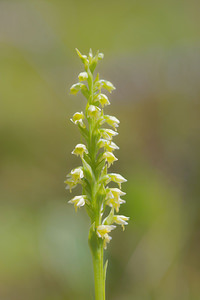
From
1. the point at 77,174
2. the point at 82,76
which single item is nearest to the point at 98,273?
the point at 77,174

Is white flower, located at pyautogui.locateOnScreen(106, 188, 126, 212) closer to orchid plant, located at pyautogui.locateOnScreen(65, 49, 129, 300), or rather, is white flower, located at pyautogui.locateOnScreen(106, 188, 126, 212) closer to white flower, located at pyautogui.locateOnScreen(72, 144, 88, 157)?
orchid plant, located at pyautogui.locateOnScreen(65, 49, 129, 300)

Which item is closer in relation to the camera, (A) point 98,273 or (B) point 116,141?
(A) point 98,273

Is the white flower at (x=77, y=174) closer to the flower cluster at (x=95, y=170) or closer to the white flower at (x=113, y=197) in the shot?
the flower cluster at (x=95, y=170)

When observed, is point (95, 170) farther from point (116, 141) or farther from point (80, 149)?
point (116, 141)

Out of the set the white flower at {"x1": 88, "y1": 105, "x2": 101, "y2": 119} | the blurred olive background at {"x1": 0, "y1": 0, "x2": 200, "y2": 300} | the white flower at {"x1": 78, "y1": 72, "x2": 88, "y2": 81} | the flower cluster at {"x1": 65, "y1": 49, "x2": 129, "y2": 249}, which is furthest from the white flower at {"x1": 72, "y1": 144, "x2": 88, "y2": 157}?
the blurred olive background at {"x1": 0, "y1": 0, "x2": 200, "y2": 300}

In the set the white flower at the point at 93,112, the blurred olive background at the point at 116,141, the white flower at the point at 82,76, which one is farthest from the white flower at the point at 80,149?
the blurred olive background at the point at 116,141
